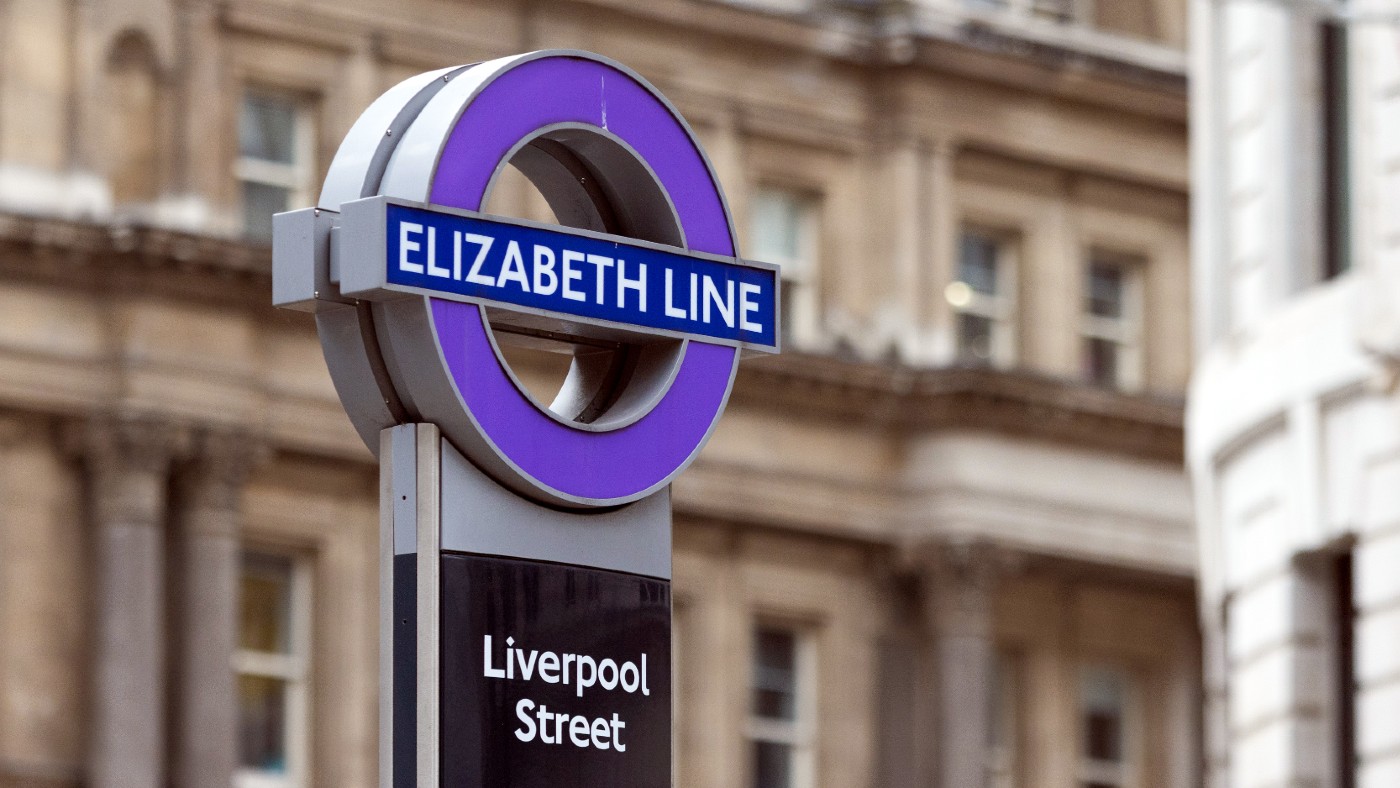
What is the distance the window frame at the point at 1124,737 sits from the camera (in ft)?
144

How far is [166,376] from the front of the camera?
121 ft

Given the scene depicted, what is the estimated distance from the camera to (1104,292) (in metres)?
44.8

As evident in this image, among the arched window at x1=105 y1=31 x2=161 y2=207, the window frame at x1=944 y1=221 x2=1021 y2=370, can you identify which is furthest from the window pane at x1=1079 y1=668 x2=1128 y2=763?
the arched window at x1=105 y1=31 x2=161 y2=207

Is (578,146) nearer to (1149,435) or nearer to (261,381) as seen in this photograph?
(261,381)

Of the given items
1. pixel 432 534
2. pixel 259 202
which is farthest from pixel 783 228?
pixel 432 534

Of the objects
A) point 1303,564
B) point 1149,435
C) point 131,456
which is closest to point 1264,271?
point 1303,564

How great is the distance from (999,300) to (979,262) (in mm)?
494

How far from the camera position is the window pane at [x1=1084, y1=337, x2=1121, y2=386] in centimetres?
4406

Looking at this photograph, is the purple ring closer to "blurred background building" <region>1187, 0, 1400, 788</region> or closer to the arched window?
"blurred background building" <region>1187, 0, 1400, 788</region>

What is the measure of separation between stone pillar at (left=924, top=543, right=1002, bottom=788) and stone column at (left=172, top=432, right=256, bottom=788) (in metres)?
8.58

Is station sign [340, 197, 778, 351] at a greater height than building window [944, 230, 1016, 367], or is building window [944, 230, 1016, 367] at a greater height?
building window [944, 230, 1016, 367]

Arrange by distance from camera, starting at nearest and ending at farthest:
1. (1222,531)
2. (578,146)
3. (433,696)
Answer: (433,696), (578,146), (1222,531)

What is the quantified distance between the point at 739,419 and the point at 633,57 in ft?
13.4

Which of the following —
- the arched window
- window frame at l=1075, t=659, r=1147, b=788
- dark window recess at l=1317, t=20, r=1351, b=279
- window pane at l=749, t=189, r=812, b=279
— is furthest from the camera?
window frame at l=1075, t=659, r=1147, b=788
